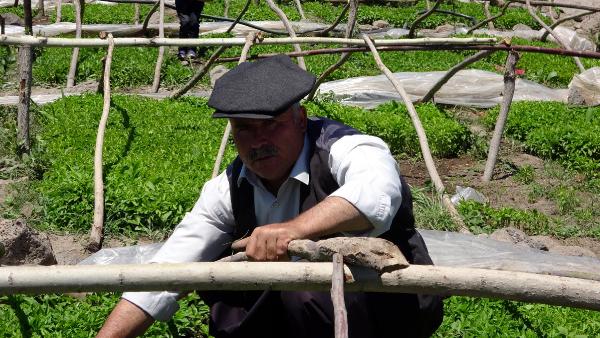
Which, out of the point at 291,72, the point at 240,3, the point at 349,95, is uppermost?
the point at 291,72

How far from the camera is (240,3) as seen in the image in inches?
722

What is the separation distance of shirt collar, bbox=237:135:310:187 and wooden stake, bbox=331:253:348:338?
0.75m

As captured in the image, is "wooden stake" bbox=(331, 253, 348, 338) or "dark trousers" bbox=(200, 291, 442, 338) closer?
"wooden stake" bbox=(331, 253, 348, 338)

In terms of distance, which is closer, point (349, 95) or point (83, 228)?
point (83, 228)

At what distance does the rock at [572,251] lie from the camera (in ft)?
17.3

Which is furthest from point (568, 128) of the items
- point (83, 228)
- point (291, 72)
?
point (291, 72)

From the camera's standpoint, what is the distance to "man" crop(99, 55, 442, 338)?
106 inches

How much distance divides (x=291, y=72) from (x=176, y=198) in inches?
118

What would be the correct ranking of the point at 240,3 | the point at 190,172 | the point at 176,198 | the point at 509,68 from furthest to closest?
the point at 240,3
the point at 509,68
the point at 190,172
the point at 176,198

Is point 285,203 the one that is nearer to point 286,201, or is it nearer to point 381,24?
point 286,201

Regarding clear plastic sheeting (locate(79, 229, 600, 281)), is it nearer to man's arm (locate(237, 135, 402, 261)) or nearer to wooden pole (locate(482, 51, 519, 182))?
wooden pole (locate(482, 51, 519, 182))

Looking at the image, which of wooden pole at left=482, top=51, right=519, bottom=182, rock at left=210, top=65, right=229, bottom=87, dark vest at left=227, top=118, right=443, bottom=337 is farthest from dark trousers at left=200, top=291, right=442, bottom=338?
rock at left=210, top=65, right=229, bottom=87

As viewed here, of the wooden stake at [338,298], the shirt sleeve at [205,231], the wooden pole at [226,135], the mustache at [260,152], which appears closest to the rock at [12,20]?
the wooden pole at [226,135]

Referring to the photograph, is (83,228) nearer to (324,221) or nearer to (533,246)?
(533,246)
